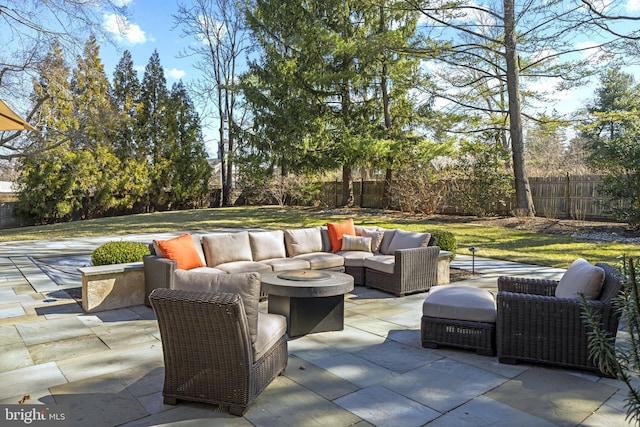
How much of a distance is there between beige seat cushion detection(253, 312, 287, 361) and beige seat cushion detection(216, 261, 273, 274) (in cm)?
207

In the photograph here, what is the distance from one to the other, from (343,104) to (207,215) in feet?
24.1

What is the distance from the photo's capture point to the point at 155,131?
2222 cm

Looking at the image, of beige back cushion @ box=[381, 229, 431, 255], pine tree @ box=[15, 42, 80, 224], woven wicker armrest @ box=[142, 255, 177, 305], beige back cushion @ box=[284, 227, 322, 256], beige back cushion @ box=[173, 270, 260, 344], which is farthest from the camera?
pine tree @ box=[15, 42, 80, 224]

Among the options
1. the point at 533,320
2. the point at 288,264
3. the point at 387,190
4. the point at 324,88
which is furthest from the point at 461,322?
the point at 324,88

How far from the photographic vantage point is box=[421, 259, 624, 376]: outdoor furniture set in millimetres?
3098

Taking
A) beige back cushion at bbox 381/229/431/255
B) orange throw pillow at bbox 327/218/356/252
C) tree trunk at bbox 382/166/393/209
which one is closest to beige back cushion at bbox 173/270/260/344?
beige back cushion at bbox 381/229/431/255

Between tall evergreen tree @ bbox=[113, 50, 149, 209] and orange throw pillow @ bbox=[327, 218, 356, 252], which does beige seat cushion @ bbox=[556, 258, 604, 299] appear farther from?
tall evergreen tree @ bbox=[113, 50, 149, 209]

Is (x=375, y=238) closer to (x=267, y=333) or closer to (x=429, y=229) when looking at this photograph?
(x=267, y=333)

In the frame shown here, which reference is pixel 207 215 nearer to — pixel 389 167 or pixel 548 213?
pixel 389 167

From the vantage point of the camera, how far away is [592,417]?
249 centimetres

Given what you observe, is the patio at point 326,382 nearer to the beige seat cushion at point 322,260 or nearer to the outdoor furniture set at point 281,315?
the outdoor furniture set at point 281,315

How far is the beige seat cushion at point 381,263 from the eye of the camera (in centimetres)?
553

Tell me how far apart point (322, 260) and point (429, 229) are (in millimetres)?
6647

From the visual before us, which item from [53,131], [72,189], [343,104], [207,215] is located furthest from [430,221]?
[72,189]
